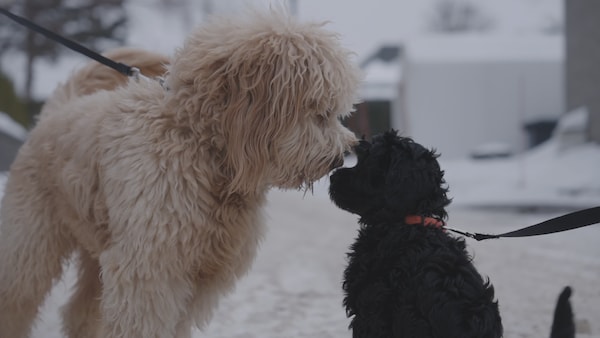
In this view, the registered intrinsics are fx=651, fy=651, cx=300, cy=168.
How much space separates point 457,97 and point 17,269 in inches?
1107

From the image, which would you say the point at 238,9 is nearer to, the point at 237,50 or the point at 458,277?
the point at 237,50

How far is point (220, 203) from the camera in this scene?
330cm

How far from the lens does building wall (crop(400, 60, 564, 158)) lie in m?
29.8

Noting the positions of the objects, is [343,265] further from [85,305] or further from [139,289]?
[139,289]

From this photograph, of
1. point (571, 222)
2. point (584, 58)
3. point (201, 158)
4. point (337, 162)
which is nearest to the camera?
point (571, 222)

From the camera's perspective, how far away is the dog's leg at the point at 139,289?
319cm

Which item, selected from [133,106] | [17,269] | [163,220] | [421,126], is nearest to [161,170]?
[163,220]

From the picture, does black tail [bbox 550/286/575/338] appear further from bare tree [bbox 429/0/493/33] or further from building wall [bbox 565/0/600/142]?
bare tree [bbox 429/0/493/33]

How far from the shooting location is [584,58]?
786 inches

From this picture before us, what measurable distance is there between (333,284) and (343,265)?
992 mm

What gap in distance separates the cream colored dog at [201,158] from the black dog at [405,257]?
321 millimetres

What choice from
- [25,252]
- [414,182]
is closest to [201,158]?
[414,182]

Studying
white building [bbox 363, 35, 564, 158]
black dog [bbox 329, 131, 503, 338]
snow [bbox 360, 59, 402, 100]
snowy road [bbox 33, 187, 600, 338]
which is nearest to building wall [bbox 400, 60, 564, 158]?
white building [bbox 363, 35, 564, 158]

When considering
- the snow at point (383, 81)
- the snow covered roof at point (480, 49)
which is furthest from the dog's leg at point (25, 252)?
the snow at point (383, 81)
